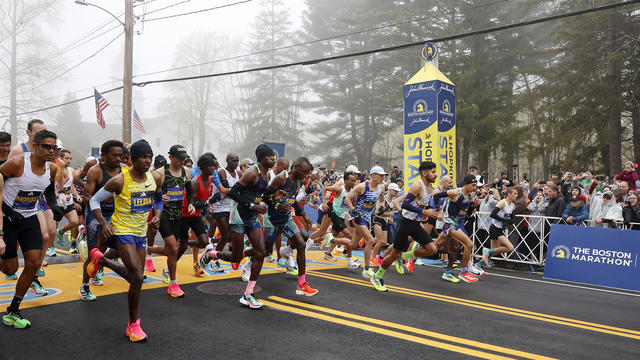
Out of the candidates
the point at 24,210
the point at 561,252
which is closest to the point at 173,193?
the point at 24,210

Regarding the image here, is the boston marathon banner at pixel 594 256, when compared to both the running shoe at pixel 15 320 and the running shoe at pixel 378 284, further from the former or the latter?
the running shoe at pixel 15 320

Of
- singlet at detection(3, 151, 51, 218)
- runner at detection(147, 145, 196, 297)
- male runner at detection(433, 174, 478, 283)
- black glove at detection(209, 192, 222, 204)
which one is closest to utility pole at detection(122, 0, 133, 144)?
black glove at detection(209, 192, 222, 204)

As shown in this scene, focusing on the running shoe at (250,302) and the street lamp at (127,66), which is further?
the street lamp at (127,66)

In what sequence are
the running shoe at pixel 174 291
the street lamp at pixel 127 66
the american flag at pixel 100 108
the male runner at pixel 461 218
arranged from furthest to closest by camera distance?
the american flag at pixel 100 108 < the street lamp at pixel 127 66 < the male runner at pixel 461 218 < the running shoe at pixel 174 291

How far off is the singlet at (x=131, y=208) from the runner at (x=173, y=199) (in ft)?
5.67

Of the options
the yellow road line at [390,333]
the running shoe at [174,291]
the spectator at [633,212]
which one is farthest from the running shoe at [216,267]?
the spectator at [633,212]

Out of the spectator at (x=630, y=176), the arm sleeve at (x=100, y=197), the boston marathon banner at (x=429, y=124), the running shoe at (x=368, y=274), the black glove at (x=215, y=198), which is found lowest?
the running shoe at (x=368, y=274)

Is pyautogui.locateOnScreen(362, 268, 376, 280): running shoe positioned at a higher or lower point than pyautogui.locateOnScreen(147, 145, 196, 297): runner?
lower

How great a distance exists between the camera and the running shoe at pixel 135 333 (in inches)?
183

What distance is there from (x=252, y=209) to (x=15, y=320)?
3.00 meters

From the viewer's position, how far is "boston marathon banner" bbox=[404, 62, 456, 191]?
1346cm

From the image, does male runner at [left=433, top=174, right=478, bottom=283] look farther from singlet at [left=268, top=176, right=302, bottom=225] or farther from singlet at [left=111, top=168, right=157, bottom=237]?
singlet at [left=111, top=168, right=157, bottom=237]

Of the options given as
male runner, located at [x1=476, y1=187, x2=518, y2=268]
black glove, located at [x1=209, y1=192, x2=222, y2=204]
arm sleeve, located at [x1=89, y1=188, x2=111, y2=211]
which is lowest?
male runner, located at [x1=476, y1=187, x2=518, y2=268]

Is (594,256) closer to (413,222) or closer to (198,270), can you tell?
(413,222)
